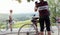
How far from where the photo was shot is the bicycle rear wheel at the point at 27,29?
418cm

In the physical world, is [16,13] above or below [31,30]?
above

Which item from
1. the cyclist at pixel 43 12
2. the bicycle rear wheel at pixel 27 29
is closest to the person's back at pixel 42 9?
the cyclist at pixel 43 12

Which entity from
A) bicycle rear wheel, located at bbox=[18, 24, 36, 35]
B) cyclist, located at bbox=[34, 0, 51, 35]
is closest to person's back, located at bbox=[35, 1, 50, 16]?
cyclist, located at bbox=[34, 0, 51, 35]

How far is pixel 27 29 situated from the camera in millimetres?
4234

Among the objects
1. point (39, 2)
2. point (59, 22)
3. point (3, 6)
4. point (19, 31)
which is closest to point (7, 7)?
point (3, 6)

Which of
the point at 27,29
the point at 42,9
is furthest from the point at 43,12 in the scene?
the point at 27,29

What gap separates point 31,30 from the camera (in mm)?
4188

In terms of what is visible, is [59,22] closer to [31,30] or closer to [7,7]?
[31,30]

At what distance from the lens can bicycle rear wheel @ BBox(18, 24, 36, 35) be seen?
418cm

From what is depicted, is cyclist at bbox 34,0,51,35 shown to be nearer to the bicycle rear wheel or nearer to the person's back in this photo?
the person's back

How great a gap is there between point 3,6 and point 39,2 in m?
0.91

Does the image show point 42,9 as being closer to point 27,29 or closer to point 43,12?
point 43,12

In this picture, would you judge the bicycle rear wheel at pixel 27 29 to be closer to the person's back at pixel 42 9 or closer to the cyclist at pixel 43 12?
the cyclist at pixel 43 12

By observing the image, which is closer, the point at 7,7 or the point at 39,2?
the point at 39,2
